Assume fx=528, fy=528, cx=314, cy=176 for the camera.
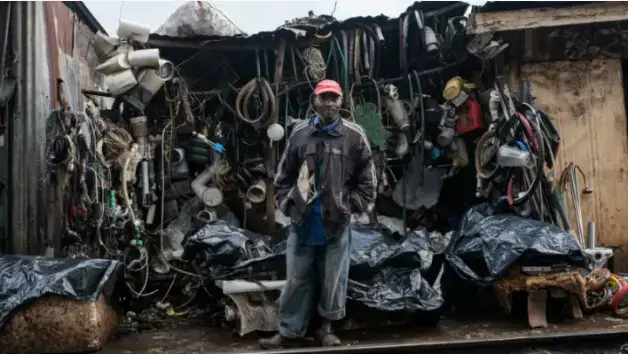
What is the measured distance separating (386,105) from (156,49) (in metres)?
2.97

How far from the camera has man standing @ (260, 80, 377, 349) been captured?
13.9 ft

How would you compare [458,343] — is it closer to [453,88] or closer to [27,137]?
[453,88]

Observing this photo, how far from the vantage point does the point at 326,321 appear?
14.3 feet

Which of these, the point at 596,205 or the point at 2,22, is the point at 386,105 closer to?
the point at 596,205

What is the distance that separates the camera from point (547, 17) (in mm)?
5969

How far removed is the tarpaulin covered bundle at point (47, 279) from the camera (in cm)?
423

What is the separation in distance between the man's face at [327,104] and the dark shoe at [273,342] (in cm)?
184

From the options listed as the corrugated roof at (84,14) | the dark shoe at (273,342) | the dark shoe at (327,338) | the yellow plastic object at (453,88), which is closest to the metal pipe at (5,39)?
the corrugated roof at (84,14)

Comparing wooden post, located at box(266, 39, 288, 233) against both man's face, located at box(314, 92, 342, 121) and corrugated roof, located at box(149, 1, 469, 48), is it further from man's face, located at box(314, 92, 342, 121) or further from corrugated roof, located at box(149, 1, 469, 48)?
man's face, located at box(314, 92, 342, 121)

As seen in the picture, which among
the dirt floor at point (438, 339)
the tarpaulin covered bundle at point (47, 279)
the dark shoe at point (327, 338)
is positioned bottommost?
the dirt floor at point (438, 339)

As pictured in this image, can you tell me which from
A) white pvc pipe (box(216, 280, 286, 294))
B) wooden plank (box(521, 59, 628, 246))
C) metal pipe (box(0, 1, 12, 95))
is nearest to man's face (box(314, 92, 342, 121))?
white pvc pipe (box(216, 280, 286, 294))

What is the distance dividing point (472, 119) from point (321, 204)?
3.05 m

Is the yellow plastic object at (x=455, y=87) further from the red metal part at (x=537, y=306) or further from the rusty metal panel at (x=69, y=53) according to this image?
the rusty metal panel at (x=69, y=53)

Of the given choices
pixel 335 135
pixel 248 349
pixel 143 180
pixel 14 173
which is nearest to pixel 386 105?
pixel 335 135
